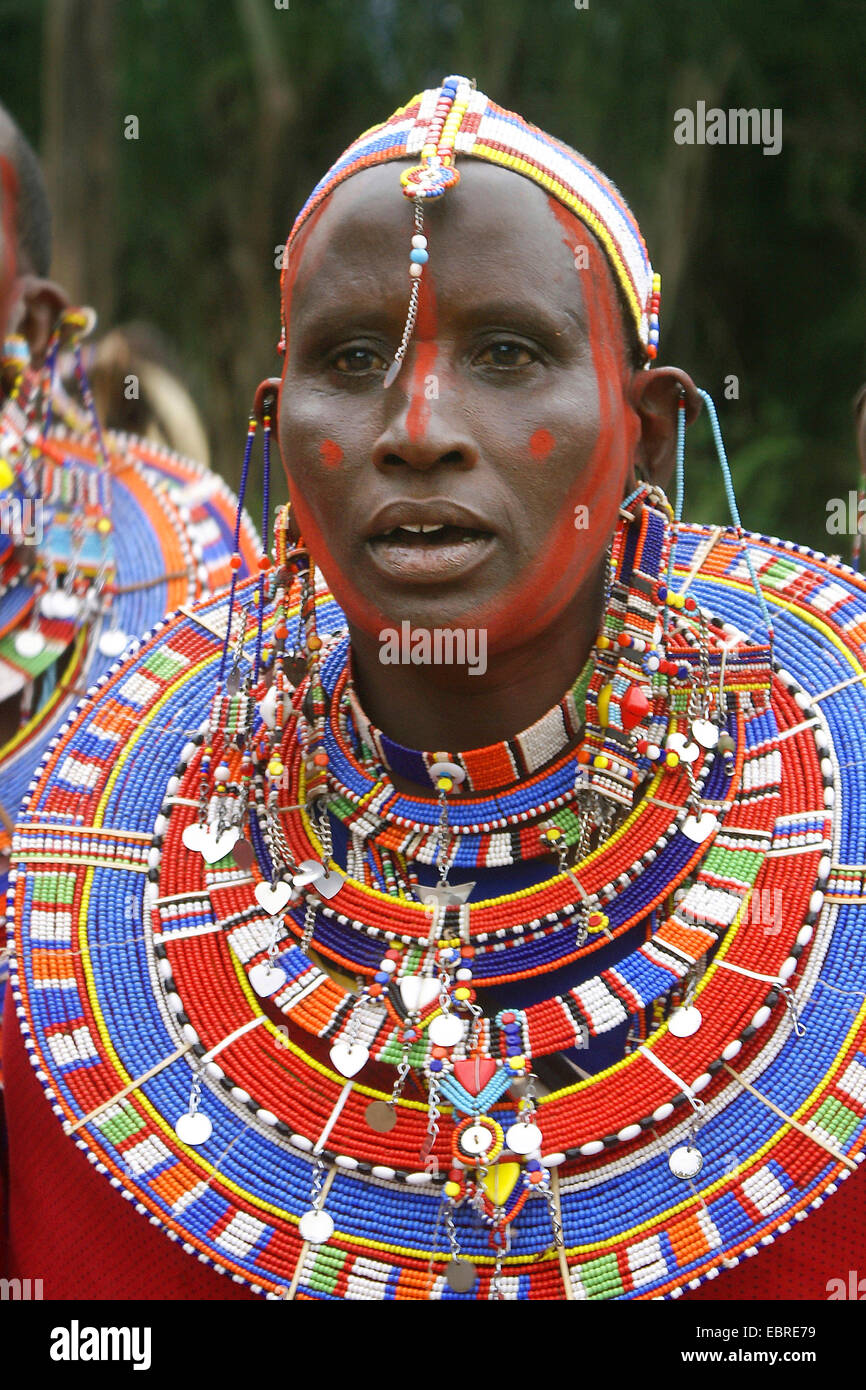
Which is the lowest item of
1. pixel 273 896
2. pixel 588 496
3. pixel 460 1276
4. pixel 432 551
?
pixel 460 1276

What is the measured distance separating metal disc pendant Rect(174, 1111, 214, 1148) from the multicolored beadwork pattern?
17 mm

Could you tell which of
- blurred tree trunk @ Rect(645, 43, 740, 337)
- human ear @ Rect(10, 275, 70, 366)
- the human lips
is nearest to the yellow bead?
the human lips

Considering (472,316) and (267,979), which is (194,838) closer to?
(267,979)

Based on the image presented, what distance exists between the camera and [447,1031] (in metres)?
2.34

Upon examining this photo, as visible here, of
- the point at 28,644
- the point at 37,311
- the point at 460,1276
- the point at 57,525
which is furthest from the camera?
the point at 37,311

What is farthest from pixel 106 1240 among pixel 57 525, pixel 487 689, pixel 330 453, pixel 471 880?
pixel 57 525

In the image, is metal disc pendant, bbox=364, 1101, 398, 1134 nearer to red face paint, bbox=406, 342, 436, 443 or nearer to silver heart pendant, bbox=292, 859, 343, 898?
silver heart pendant, bbox=292, 859, 343, 898

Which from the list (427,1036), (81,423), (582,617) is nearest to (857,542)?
(582,617)

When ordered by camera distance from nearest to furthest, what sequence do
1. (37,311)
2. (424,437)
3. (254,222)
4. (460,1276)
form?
(424,437), (460,1276), (37,311), (254,222)

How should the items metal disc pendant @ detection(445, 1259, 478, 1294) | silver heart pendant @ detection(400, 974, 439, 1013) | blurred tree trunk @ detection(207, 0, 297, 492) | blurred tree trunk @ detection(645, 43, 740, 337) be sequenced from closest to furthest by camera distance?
metal disc pendant @ detection(445, 1259, 478, 1294) < silver heart pendant @ detection(400, 974, 439, 1013) < blurred tree trunk @ detection(645, 43, 740, 337) < blurred tree trunk @ detection(207, 0, 297, 492)

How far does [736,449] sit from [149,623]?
5.61 metres

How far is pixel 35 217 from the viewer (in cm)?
401

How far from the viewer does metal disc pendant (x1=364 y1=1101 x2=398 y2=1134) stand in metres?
2.36

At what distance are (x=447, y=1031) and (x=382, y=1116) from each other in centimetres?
15
